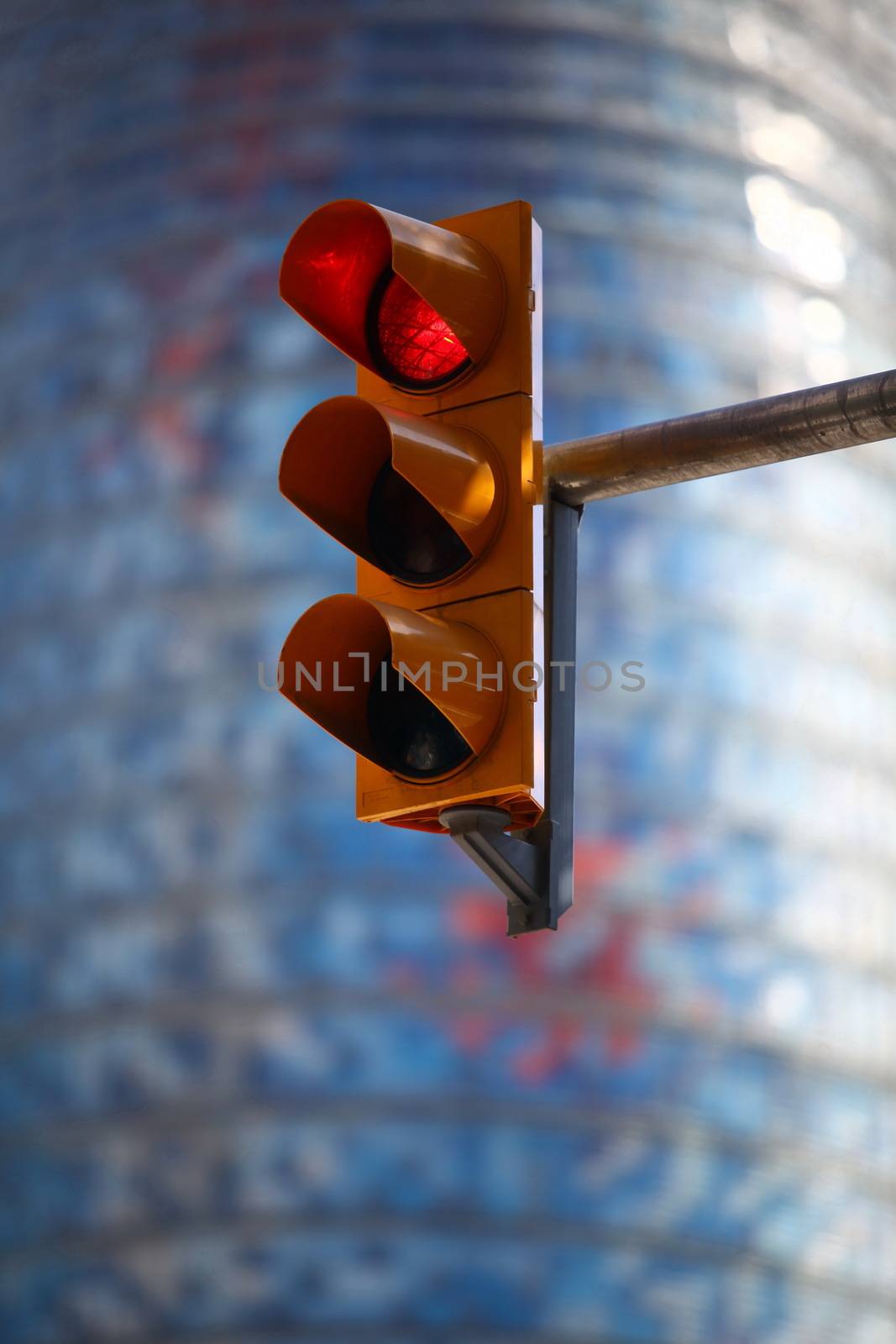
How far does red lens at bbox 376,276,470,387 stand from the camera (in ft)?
14.6

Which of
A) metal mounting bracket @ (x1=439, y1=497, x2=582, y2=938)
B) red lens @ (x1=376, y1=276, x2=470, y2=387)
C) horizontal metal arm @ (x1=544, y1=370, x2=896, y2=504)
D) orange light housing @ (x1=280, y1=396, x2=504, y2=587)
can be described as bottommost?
metal mounting bracket @ (x1=439, y1=497, x2=582, y2=938)

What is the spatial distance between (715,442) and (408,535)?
0.76 m

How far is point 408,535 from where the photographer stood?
4.45 metres

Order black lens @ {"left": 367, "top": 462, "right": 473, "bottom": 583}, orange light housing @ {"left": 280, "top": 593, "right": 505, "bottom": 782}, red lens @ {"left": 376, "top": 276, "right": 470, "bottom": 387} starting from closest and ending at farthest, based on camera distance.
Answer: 1. orange light housing @ {"left": 280, "top": 593, "right": 505, "bottom": 782}
2. black lens @ {"left": 367, "top": 462, "right": 473, "bottom": 583}
3. red lens @ {"left": 376, "top": 276, "right": 470, "bottom": 387}

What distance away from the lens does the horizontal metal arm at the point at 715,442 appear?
4648mm

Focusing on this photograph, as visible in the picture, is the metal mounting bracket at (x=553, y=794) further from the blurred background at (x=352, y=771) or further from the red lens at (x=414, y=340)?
the blurred background at (x=352, y=771)

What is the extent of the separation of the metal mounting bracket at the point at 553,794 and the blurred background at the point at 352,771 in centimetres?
2252

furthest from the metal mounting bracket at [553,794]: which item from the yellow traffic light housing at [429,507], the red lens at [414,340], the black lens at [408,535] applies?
the red lens at [414,340]

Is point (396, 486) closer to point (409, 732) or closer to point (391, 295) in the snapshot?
point (391, 295)

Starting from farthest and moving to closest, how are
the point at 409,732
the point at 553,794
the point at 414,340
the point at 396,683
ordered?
the point at 553,794 < the point at 414,340 < the point at 396,683 < the point at 409,732

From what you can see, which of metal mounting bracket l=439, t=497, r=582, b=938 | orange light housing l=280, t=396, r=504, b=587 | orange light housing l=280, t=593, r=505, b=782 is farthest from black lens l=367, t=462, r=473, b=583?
metal mounting bracket l=439, t=497, r=582, b=938

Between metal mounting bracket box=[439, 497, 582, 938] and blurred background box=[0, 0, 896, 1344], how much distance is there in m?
22.5

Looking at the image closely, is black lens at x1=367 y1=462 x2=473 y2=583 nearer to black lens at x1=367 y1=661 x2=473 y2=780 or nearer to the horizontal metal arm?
black lens at x1=367 y1=661 x2=473 y2=780

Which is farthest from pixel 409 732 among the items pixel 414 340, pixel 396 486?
pixel 414 340
